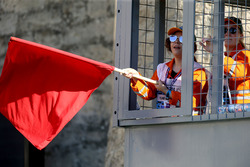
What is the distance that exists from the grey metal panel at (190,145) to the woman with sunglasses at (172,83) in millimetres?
256

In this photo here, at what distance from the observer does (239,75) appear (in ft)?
16.9

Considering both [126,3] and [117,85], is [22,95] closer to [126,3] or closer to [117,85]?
[117,85]

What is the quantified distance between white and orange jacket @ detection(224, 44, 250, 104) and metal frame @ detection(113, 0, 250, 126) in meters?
0.10

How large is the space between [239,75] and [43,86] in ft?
5.81

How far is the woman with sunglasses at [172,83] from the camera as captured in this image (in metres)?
5.30

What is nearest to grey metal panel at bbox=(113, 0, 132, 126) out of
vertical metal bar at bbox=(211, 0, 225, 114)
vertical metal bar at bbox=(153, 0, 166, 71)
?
vertical metal bar at bbox=(153, 0, 166, 71)

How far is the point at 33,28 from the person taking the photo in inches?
500

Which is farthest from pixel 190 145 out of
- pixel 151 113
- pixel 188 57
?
pixel 188 57

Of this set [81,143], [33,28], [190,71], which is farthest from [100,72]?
[33,28]

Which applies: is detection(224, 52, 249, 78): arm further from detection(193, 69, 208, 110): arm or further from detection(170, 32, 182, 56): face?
detection(170, 32, 182, 56): face

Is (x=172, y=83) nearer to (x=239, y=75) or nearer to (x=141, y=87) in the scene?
(x=141, y=87)

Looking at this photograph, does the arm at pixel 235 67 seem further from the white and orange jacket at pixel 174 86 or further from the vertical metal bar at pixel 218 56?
the white and orange jacket at pixel 174 86

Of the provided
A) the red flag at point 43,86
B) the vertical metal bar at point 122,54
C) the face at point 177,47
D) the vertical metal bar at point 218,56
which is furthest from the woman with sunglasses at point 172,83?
the red flag at point 43,86

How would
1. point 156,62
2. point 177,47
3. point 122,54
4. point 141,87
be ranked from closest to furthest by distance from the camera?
point 141,87, point 177,47, point 122,54, point 156,62
